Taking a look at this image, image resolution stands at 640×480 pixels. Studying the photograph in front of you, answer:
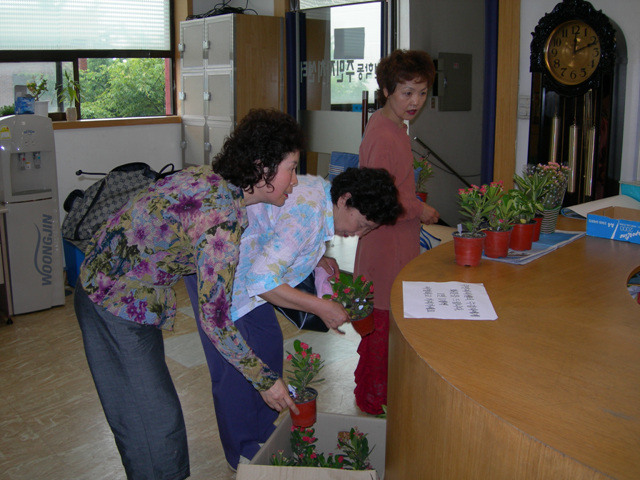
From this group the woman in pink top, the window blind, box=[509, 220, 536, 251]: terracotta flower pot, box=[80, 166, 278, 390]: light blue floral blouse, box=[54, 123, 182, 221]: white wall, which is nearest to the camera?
box=[80, 166, 278, 390]: light blue floral blouse

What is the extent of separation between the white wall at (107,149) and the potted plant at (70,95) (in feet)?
0.50

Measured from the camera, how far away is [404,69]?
2711 millimetres

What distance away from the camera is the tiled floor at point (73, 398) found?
2675mm

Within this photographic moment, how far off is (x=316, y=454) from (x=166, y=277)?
0.78 m

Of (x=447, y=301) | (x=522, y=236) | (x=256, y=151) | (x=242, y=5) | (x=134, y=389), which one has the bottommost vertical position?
(x=134, y=389)

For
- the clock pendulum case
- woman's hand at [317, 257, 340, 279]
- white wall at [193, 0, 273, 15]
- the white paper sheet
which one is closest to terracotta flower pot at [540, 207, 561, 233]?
the clock pendulum case

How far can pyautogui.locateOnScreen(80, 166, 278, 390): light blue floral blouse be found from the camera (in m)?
1.62

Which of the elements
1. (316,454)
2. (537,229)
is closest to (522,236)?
(537,229)

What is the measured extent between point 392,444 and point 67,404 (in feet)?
6.97

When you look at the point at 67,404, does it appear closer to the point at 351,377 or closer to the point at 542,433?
the point at 351,377

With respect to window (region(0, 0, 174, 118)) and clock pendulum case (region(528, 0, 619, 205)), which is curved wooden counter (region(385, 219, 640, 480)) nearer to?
clock pendulum case (region(528, 0, 619, 205))

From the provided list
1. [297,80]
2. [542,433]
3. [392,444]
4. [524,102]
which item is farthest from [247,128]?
[297,80]

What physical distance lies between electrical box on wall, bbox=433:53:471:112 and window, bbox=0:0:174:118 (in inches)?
111

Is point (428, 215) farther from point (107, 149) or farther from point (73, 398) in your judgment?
point (107, 149)
